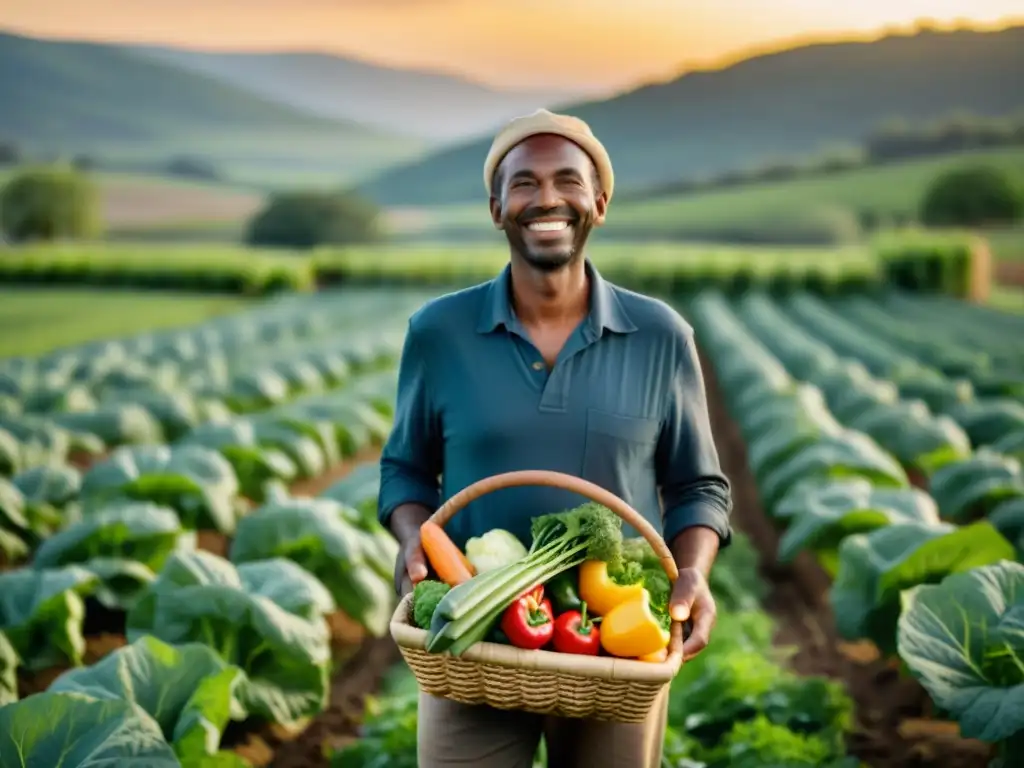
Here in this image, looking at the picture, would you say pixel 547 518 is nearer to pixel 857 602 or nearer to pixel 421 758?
pixel 421 758

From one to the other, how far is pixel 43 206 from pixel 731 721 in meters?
45.5

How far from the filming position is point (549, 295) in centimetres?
292

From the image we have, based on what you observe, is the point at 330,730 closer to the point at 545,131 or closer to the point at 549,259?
the point at 549,259

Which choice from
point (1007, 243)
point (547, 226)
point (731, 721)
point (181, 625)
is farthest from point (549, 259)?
point (1007, 243)

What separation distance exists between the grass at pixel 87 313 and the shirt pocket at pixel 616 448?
20026mm

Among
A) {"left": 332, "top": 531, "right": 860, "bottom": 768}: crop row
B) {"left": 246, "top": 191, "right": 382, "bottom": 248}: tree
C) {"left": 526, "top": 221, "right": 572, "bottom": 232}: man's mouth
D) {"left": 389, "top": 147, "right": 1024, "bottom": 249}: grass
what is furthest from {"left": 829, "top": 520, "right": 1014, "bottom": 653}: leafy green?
{"left": 246, "top": 191, "right": 382, "bottom": 248}: tree

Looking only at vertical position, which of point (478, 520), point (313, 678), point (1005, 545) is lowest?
point (313, 678)

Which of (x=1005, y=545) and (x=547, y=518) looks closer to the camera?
(x=547, y=518)

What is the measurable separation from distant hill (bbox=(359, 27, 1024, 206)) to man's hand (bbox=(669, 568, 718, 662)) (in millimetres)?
58223

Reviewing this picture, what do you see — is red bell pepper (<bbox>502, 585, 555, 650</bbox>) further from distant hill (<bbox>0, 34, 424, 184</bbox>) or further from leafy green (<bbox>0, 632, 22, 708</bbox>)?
distant hill (<bbox>0, 34, 424, 184</bbox>)

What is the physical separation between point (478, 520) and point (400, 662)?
3466mm

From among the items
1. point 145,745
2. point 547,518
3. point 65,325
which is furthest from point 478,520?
point 65,325

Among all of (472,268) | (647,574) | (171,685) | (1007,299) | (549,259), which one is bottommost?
(1007,299)

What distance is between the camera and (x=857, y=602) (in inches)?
198
